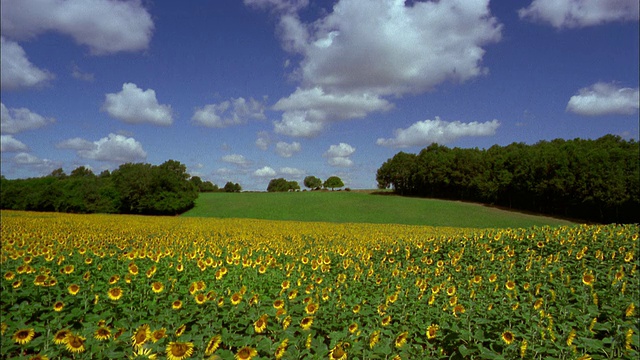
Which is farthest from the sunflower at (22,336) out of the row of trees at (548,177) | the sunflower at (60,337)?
the row of trees at (548,177)

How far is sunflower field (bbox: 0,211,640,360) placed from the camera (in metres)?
3.84

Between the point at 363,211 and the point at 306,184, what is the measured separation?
99.7 metres

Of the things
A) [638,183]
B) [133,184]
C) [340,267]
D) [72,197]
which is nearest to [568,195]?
[638,183]

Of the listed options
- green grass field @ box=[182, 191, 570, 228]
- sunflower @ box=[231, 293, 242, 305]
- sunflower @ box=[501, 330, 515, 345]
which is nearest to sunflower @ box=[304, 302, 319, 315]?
sunflower @ box=[231, 293, 242, 305]

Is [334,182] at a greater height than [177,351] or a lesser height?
greater

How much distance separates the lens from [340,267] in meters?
9.05

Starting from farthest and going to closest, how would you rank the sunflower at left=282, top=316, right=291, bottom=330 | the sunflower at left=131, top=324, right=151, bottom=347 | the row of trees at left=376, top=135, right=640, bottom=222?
the row of trees at left=376, top=135, right=640, bottom=222 → the sunflower at left=282, top=316, right=291, bottom=330 → the sunflower at left=131, top=324, right=151, bottom=347

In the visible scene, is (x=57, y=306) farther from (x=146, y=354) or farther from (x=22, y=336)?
(x=146, y=354)

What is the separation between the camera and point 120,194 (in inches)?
2093

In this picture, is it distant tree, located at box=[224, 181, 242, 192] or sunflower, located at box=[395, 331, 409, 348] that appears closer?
sunflower, located at box=[395, 331, 409, 348]

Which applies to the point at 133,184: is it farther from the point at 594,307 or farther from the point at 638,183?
the point at 638,183

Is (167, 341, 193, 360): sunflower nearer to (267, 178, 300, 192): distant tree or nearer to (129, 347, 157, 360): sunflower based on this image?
(129, 347, 157, 360): sunflower

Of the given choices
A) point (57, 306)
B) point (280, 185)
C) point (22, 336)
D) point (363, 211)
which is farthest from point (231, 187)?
point (22, 336)

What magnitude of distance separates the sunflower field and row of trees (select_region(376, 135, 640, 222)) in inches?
1532
